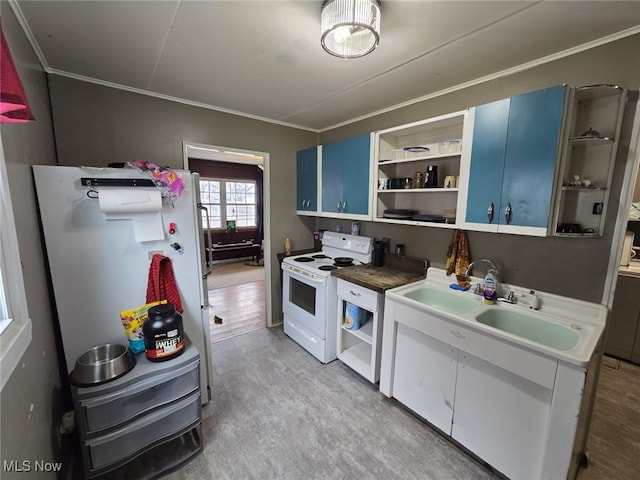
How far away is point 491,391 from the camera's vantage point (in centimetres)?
151

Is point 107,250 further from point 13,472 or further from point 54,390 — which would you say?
point 13,472

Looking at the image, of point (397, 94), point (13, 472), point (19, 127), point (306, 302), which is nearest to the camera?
point (13, 472)

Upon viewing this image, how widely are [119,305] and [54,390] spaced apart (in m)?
0.51

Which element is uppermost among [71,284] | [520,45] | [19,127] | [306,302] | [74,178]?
[520,45]

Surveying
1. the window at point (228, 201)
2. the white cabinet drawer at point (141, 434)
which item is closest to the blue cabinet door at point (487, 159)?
the white cabinet drawer at point (141, 434)

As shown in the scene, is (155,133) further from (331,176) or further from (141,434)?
(141,434)

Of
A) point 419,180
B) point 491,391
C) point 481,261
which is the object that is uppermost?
point 419,180

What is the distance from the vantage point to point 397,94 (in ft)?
7.49

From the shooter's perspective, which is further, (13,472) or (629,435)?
(629,435)

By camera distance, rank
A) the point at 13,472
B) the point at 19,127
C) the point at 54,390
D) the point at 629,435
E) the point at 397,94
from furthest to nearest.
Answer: the point at 397,94 < the point at 629,435 < the point at 54,390 < the point at 19,127 < the point at 13,472

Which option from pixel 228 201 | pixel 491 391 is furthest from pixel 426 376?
pixel 228 201

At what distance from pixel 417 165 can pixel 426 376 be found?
172 centimetres

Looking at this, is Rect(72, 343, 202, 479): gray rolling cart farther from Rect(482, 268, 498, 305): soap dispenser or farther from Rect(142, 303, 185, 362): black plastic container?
Rect(482, 268, 498, 305): soap dispenser

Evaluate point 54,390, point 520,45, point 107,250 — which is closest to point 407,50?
point 520,45
